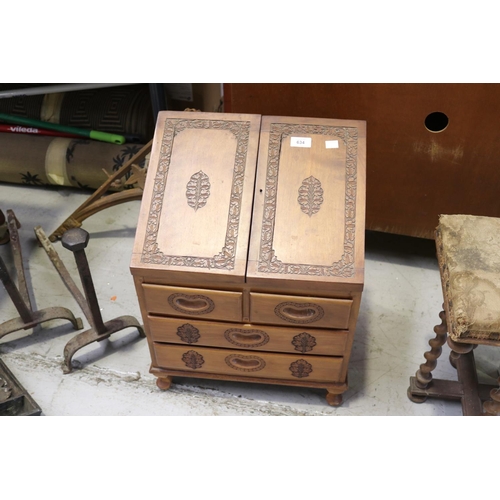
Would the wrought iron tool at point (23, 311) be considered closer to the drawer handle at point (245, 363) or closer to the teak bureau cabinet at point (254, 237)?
the teak bureau cabinet at point (254, 237)

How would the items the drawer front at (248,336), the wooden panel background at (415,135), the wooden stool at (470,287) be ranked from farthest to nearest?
1. the wooden panel background at (415,135)
2. the drawer front at (248,336)
3. the wooden stool at (470,287)

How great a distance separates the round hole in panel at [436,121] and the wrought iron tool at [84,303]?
154 centimetres

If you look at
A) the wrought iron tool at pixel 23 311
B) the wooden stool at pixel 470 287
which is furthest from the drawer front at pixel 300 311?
the wrought iron tool at pixel 23 311

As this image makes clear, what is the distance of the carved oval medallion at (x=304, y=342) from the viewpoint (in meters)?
1.91

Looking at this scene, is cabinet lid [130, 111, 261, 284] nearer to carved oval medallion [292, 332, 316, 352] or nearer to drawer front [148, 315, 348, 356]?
drawer front [148, 315, 348, 356]

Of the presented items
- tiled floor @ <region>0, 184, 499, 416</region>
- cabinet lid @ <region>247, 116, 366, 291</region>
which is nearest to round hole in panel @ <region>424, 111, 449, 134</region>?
cabinet lid @ <region>247, 116, 366, 291</region>

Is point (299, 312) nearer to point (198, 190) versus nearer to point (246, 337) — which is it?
point (246, 337)

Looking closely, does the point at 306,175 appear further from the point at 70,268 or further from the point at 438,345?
the point at 70,268

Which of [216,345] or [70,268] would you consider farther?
[70,268]

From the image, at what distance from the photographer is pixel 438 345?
6.66ft

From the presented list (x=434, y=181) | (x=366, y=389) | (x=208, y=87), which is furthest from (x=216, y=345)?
(x=208, y=87)

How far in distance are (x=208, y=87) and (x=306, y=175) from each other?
1.50m

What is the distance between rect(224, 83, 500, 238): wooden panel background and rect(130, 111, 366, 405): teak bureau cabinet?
0.40 meters

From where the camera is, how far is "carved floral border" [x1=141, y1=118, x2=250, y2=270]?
1.74m
